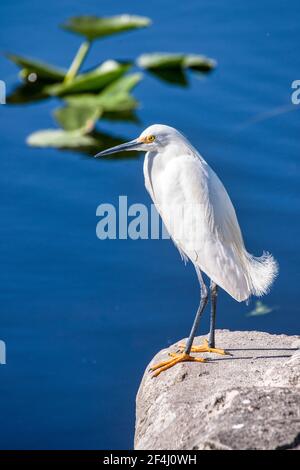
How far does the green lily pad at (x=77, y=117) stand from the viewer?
4.98 m

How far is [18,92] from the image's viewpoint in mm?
5504

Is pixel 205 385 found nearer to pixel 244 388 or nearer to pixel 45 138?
pixel 244 388

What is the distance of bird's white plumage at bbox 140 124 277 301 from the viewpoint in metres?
3.62

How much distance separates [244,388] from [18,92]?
9.33 ft

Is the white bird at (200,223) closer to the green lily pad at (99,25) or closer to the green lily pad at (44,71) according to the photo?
the green lily pad at (99,25)

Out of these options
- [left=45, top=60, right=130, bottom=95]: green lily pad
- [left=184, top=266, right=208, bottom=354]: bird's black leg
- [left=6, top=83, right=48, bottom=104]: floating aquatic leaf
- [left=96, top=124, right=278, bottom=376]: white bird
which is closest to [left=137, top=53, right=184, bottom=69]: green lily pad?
[left=45, top=60, right=130, bottom=95]: green lily pad

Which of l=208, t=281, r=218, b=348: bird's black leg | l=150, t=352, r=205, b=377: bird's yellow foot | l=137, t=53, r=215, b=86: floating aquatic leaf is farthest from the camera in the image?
l=137, t=53, r=215, b=86: floating aquatic leaf

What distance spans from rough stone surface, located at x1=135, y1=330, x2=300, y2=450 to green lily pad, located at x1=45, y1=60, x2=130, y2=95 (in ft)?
5.04

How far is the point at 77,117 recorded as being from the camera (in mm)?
5086

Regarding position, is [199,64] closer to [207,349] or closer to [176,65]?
[176,65]

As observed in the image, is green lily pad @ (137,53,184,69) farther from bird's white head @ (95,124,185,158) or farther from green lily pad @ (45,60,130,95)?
bird's white head @ (95,124,185,158)
